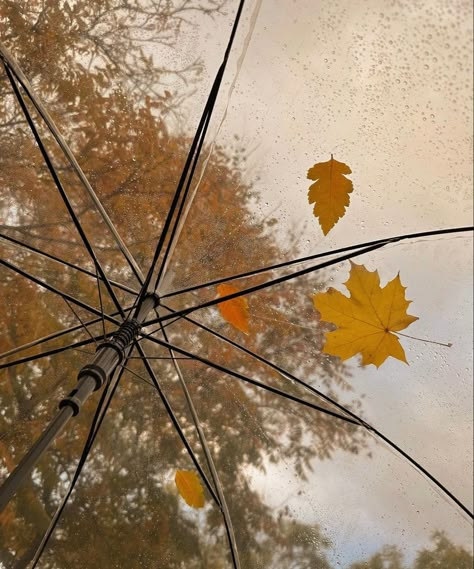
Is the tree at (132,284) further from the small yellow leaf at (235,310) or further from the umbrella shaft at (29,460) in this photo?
the umbrella shaft at (29,460)

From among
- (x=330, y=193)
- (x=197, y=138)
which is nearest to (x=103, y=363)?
(x=197, y=138)

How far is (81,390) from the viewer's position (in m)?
1.15

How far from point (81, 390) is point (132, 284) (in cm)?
119

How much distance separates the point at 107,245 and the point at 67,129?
0.52 metres

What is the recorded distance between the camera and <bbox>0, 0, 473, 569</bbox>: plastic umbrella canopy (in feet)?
6.63

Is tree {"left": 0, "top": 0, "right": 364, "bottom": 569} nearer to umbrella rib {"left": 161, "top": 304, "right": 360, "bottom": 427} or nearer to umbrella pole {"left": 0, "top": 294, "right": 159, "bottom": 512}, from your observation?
umbrella rib {"left": 161, "top": 304, "right": 360, "bottom": 427}

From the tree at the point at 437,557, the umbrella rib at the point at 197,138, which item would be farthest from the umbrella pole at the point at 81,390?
the tree at the point at 437,557

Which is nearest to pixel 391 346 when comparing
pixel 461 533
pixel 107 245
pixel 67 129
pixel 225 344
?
pixel 225 344

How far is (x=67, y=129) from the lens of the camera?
7.25 feet

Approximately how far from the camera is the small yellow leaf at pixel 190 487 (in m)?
2.18

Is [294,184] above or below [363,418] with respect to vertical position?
above

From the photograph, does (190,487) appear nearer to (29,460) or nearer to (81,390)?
(81,390)

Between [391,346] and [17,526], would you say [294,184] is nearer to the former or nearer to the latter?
[391,346]

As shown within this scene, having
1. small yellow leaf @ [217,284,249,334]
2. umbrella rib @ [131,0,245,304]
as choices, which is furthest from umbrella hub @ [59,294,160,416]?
small yellow leaf @ [217,284,249,334]
